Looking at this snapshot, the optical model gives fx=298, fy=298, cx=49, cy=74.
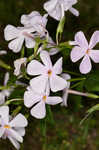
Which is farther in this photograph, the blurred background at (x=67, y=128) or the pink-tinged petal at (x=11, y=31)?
the blurred background at (x=67, y=128)

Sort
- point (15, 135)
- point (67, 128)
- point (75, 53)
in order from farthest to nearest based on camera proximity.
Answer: point (67, 128), point (15, 135), point (75, 53)

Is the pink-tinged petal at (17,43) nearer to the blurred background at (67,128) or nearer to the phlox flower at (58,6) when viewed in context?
the phlox flower at (58,6)

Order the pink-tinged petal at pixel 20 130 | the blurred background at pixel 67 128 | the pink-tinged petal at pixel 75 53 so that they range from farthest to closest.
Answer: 1. the blurred background at pixel 67 128
2. the pink-tinged petal at pixel 20 130
3. the pink-tinged petal at pixel 75 53

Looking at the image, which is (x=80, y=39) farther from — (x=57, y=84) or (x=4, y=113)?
(x=4, y=113)

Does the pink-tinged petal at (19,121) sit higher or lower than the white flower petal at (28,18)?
lower

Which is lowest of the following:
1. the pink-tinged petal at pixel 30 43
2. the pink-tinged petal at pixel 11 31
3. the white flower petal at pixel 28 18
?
the pink-tinged petal at pixel 30 43

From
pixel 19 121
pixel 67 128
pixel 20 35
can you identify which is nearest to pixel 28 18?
pixel 20 35

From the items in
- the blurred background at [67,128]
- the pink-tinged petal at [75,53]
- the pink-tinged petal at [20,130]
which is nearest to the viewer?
the pink-tinged petal at [75,53]

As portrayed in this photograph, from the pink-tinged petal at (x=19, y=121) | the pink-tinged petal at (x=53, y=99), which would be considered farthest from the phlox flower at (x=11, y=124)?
the pink-tinged petal at (x=53, y=99)
